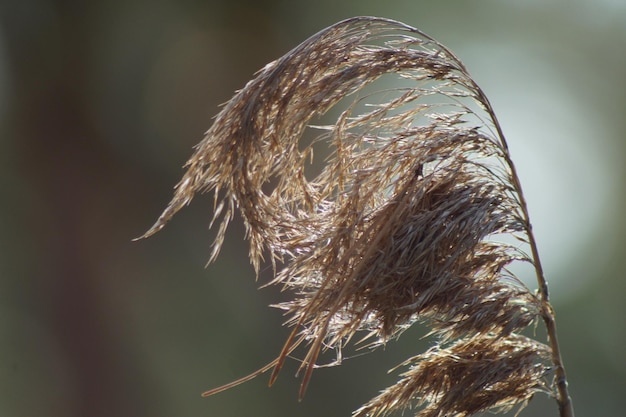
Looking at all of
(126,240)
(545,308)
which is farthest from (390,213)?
(126,240)

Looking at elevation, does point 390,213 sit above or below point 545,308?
above

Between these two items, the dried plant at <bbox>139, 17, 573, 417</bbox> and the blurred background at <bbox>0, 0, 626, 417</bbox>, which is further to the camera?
the blurred background at <bbox>0, 0, 626, 417</bbox>

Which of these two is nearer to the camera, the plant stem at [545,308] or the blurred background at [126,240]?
the plant stem at [545,308]

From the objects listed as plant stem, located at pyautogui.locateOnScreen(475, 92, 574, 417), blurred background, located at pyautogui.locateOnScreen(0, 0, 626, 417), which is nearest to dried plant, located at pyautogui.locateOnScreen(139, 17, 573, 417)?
plant stem, located at pyautogui.locateOnScreen(475, 92, 574, 417)

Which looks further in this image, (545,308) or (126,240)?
(126,240)

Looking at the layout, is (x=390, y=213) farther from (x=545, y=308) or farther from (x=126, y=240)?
(x=126, y=240)

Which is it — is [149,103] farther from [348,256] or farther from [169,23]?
[348,256]

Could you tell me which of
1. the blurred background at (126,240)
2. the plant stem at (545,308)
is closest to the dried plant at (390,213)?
the plant stem at (545,308)

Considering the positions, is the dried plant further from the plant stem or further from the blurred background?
the blurred background

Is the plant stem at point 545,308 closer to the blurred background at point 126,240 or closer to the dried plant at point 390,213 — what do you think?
the dried plant at point 390,213
